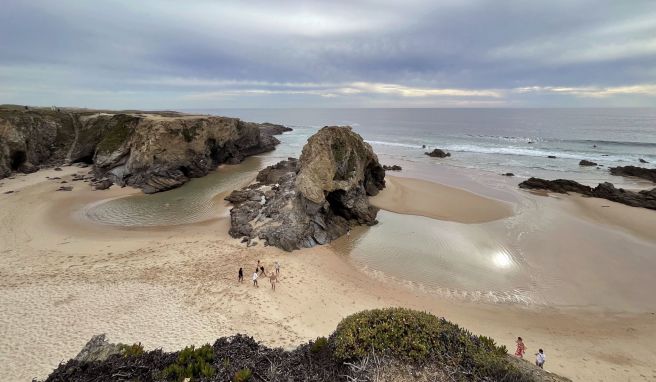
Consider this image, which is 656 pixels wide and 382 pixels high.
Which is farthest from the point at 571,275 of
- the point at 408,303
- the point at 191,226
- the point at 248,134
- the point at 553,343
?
the point at 248,134

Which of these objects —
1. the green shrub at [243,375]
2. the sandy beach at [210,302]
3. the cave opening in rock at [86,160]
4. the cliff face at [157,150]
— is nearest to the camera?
the green shrub at [243,375]

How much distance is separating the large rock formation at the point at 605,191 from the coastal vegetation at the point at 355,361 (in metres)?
32.7

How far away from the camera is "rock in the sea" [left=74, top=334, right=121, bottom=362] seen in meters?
8.52

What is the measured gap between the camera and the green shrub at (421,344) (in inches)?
306

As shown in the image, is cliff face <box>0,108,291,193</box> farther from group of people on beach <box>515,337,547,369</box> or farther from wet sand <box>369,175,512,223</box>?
group of people on beach <box>515,337,547,369</box>

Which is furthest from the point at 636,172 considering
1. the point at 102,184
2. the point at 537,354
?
the point at 102,184

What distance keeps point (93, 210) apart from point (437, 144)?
228ft

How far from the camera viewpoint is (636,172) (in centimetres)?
4278

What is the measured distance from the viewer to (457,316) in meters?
15.4

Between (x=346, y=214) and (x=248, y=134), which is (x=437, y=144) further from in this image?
(x=346, y=214)

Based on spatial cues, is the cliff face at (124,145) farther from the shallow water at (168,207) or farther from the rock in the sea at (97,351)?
the rock in the sea at (97,351)

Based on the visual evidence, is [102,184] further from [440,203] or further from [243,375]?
[243,375]

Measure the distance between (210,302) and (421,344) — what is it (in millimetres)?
10971

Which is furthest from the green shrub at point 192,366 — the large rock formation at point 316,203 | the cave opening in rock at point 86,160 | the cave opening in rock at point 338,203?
the cave opening in rock at point 86,160
